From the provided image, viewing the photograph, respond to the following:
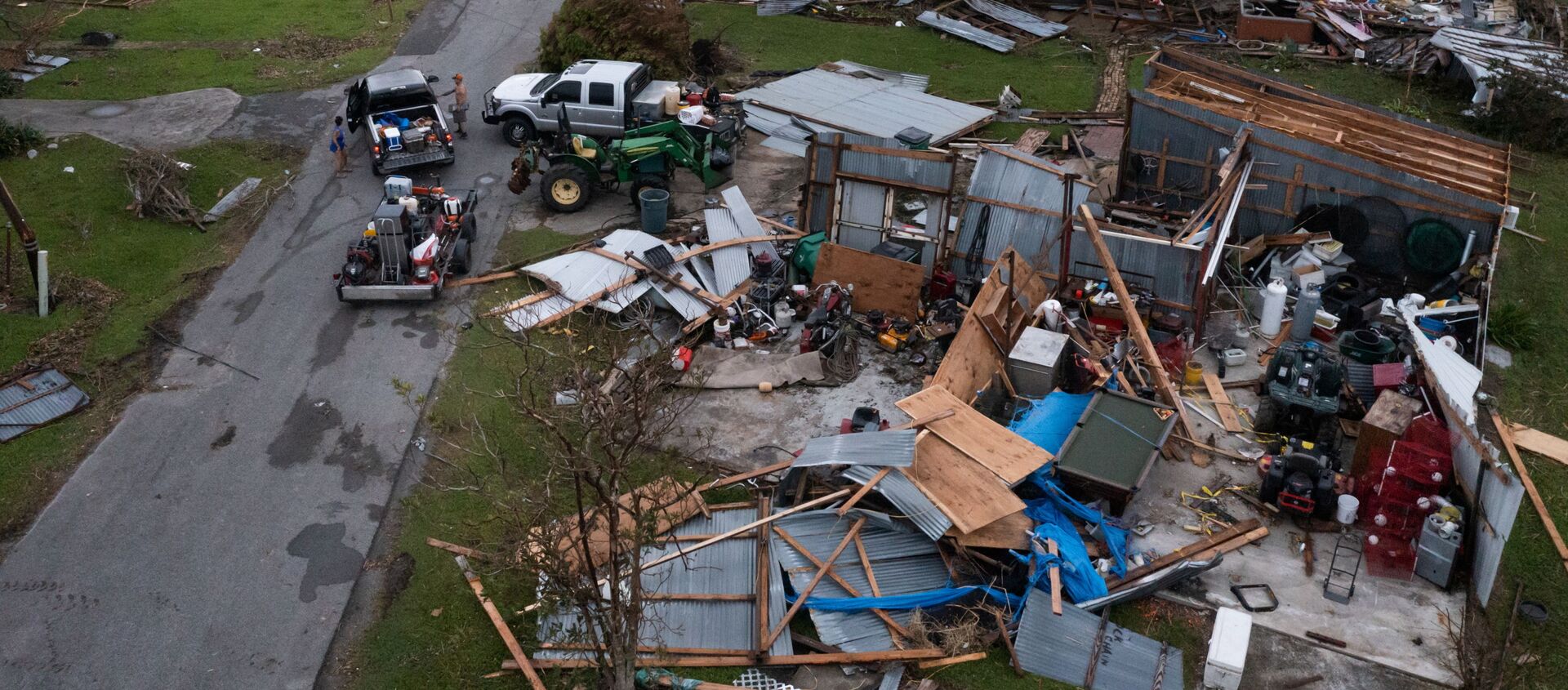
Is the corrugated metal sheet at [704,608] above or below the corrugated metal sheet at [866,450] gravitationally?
below

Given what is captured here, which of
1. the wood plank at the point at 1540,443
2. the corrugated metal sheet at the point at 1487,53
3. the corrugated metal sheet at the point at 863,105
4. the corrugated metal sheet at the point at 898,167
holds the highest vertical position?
the corrugated metal sheet at the point at 1487,53

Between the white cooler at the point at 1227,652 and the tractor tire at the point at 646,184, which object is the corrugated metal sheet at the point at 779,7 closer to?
the tractor tire at the point at 646,184

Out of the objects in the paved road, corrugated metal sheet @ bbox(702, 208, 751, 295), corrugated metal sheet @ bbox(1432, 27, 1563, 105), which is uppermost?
corrugated metal sheet @ bbox(1432, 27, 1563, 105)

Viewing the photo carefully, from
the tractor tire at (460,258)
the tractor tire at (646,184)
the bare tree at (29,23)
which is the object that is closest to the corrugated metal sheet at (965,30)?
the tractor tire at (646,184)

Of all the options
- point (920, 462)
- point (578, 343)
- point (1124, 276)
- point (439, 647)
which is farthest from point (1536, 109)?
point (439, 647)

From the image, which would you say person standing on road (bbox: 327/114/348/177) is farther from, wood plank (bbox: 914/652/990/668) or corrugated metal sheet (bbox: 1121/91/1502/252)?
wood plank (bbox: 914/652/990/668)

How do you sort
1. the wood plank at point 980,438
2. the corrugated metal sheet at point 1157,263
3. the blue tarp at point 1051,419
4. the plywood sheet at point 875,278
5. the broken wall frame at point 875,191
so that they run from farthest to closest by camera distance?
the broken wall frame at point 875,191, the plywood sheet at point 875,278, the corrugated metal sheet at point 1157,263, the blue tarp at point 1051,419, the wood plank at point 980,438

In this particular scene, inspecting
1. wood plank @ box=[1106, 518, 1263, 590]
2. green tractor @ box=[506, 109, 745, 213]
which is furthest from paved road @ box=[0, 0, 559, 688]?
wood plank @ box=[1106, 518, 1263, 590]
